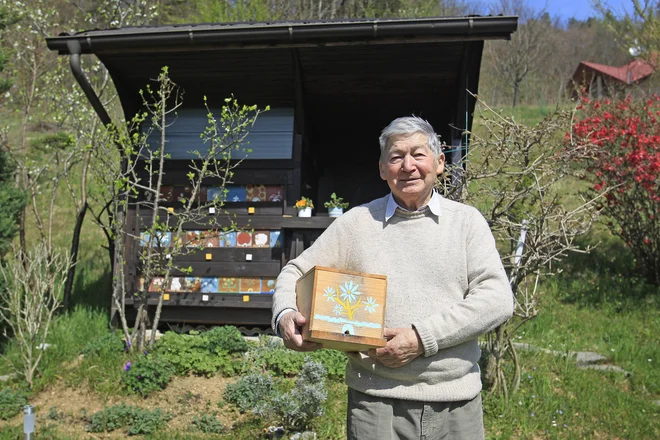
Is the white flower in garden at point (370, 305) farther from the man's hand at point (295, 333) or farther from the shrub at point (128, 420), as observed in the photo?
the shrub at point (128, 420)

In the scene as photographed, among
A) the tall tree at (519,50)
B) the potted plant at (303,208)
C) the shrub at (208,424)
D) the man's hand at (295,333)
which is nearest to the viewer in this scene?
the man's hand at (295,333)

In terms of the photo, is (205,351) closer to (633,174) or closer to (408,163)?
(408,163)

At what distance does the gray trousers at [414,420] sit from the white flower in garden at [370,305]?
13.4 inches

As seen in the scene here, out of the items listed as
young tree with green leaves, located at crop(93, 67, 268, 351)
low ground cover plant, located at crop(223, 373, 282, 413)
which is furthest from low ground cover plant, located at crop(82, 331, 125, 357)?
low ground cover plant, located at crop(223, 373, 282, 413)

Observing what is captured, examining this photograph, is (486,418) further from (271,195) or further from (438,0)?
(438,0)

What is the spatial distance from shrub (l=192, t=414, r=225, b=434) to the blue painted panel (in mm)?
2894

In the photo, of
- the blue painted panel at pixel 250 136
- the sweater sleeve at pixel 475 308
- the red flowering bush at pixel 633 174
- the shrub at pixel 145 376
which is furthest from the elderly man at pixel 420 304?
the red flowering bush at pixel 633 174

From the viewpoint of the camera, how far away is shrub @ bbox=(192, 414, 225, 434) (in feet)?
13.9

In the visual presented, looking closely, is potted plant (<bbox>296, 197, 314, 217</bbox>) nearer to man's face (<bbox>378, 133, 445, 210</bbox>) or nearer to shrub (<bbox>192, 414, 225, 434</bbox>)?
shrub (<bbox>192, 414, 225, 434</bbox>)

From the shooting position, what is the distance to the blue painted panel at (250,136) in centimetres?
638

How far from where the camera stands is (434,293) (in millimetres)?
2023

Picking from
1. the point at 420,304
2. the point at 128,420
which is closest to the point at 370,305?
the point at 420,304

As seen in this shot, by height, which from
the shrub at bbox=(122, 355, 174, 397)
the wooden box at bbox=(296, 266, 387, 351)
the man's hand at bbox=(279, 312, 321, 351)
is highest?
the wooden box at bbox=(296, 266, 387, 351)

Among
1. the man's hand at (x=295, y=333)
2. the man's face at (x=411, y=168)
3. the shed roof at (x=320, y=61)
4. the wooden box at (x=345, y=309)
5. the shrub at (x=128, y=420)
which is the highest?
the shed roof at (x=320, y=61)
